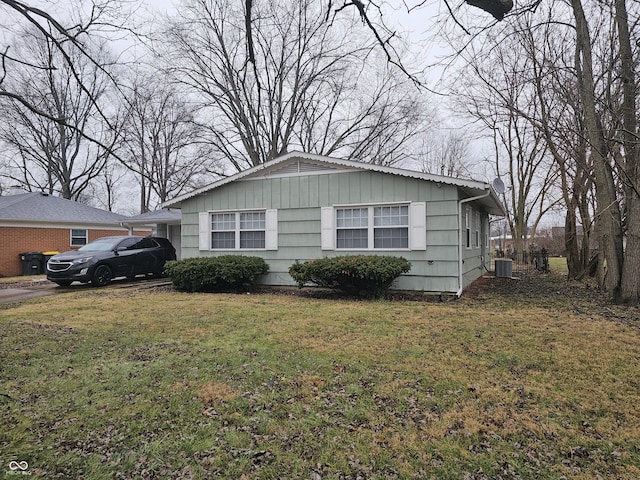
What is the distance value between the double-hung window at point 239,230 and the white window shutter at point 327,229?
145 centimetres

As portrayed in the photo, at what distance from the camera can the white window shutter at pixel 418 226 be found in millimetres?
9188

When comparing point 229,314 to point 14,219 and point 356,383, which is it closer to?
point 356,383

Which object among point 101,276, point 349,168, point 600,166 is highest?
point 349,168

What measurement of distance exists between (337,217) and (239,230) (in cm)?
311

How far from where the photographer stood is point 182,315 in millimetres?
7133

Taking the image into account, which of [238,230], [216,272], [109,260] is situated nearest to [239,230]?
[238,230]

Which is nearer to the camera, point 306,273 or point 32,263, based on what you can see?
point 306,273

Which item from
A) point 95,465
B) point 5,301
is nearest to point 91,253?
point 5,301

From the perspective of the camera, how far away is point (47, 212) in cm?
1791

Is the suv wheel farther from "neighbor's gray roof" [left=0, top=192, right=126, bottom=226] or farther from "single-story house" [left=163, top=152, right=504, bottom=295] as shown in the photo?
"neighbor's gray roof" [left=0, top=192, right=126, bottom=226]

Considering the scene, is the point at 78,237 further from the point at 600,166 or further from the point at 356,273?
the point at 600,166

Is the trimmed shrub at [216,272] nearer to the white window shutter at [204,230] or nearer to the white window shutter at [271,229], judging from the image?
the white window shutter at [271,229]

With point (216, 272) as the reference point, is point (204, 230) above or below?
above

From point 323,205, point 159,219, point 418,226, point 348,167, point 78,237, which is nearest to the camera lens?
point 418,226
